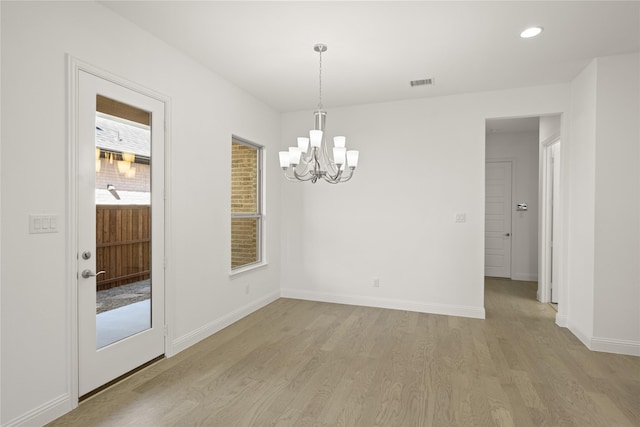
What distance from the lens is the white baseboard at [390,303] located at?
14.5 ft

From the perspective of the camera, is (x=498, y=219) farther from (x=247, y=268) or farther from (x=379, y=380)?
(x=379, y=380)

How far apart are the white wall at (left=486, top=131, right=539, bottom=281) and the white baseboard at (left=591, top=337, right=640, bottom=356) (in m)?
3.49

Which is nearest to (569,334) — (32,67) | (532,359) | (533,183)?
(532,359)

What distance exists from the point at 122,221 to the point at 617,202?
434 centimetres

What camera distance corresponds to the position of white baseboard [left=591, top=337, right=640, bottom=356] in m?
3.30

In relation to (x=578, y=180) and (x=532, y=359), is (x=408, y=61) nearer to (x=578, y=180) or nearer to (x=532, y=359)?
(x=578, y=180)

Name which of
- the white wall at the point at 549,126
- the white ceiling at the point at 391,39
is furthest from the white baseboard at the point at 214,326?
the white wall at the point at 549,126

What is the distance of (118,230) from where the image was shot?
8.87ft

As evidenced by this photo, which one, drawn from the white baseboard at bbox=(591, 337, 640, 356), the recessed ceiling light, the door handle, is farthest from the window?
the white baseboard at bbox=(591, 337, 640, 356)

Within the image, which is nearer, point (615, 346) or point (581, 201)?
point (615, 346)

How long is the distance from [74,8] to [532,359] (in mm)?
4470

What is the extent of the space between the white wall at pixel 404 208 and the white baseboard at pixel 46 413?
3247mm

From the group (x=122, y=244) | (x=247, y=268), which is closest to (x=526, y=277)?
(x=247, y=268)

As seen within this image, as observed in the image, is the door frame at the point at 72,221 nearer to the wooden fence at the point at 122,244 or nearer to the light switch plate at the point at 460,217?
the wooden fence at the point at 122,244
